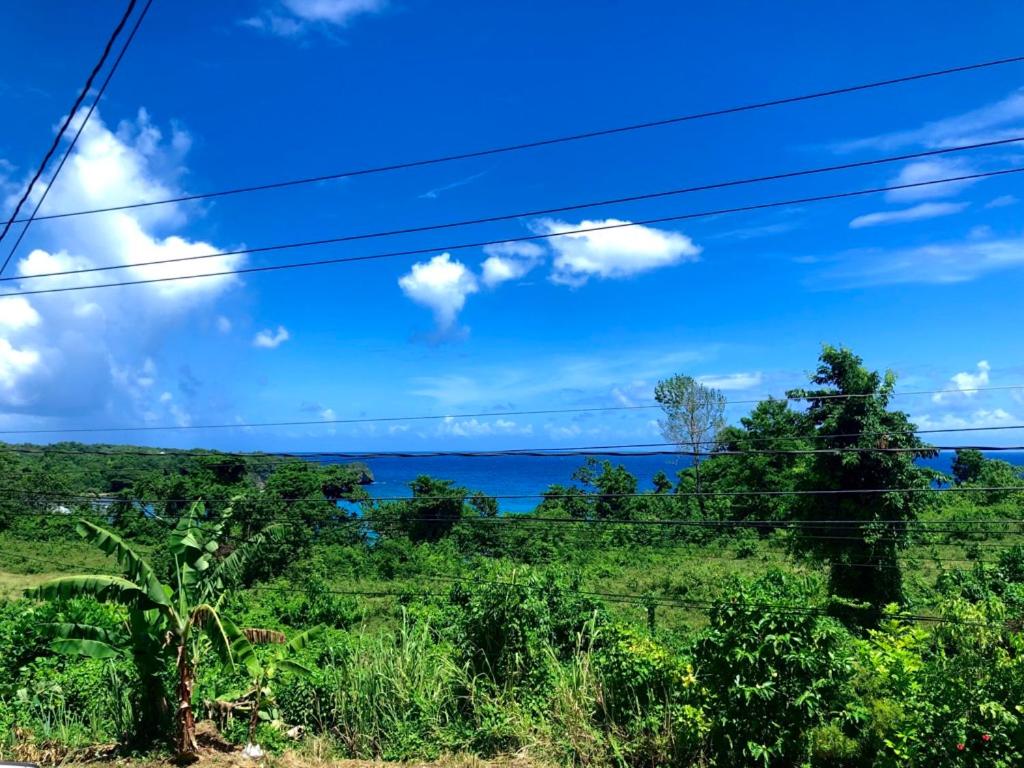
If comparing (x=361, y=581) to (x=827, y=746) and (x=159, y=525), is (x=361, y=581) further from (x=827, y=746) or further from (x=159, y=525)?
(x=827, y=746)

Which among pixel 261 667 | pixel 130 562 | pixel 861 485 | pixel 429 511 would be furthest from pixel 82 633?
pixel 429 511

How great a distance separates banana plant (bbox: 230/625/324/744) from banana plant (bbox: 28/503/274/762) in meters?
0.17

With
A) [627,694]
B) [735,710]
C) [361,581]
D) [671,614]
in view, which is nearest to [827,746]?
[735,710]

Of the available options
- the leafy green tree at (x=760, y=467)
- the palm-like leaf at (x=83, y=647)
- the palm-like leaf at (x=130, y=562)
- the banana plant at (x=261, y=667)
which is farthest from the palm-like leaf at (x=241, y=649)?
the leafy green tree at (x=760, y=467)

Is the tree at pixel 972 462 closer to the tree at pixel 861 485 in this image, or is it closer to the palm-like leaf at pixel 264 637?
the tree at pixel 861 485

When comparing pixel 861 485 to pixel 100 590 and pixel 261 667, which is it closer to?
pixel 261 667

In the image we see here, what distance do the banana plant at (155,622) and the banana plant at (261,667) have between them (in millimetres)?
172

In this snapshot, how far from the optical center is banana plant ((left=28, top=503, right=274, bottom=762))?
9.50 m

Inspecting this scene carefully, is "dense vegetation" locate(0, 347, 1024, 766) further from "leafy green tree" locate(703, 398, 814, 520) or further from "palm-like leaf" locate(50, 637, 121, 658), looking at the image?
"leafy green tree" locate(703, 398, 814, 520)

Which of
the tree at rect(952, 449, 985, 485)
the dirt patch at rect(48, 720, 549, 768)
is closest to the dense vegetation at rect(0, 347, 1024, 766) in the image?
the dirt patch at rect(48, 720, 549, 768)

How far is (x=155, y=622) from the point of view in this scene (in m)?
9.88

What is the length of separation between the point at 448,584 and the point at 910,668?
24448mm

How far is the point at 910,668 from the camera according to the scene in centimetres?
798

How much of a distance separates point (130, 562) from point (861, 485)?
18248 millimetres
